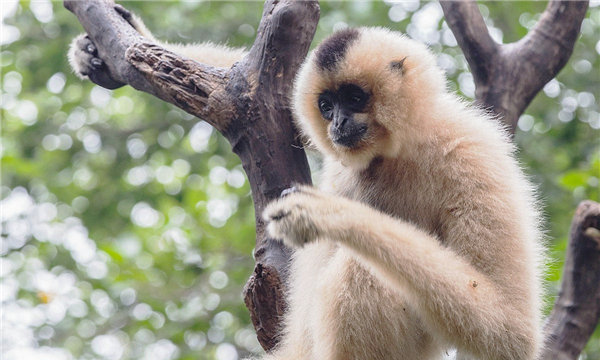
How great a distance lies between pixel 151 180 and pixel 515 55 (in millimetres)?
5446

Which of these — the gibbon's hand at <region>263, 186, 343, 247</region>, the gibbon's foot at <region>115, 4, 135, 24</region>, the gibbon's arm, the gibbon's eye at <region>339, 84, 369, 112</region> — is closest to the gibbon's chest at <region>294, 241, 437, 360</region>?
the gibbon's arm

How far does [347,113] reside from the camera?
136 inches

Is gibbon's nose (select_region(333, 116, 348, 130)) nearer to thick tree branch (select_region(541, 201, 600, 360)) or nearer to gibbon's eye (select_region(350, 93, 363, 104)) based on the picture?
gibbon's eye (select_region(350, 93, 363, 104))

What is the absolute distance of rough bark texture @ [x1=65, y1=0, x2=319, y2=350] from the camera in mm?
3572

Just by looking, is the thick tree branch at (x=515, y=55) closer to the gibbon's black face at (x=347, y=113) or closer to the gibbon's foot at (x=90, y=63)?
the gibbon's black face at (x=347, y=113)

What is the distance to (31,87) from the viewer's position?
8055mm

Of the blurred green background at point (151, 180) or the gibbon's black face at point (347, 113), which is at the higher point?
the gibbon's black face at point (347, 113)

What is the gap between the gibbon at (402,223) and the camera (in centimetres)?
283

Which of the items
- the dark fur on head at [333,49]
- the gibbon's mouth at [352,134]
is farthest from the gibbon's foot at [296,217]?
the dark fur on head at [333,49]

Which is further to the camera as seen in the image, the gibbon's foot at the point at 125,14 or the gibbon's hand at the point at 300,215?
the gibbon's foot at the point at 125,14

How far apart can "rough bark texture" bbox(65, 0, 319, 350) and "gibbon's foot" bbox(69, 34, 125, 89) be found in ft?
2.46

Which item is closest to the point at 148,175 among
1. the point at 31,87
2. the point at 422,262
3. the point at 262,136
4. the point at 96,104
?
the point at 96,104

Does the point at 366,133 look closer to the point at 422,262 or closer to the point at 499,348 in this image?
the point at 422,262

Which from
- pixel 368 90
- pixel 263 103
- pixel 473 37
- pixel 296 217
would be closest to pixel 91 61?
pixel 263 103
